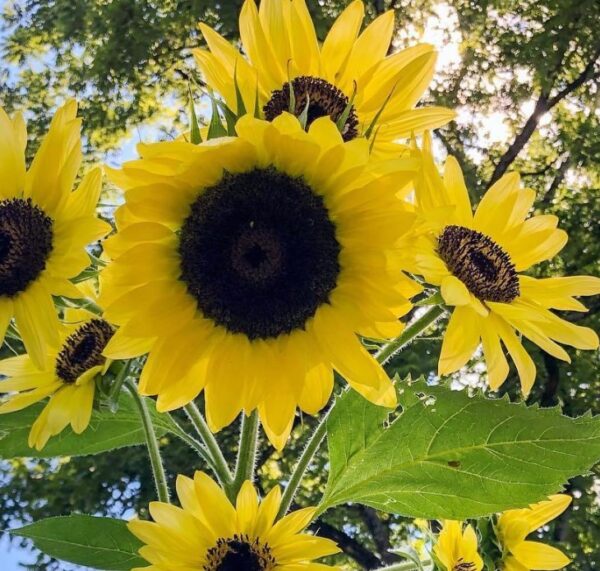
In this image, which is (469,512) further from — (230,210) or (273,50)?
(273,50)

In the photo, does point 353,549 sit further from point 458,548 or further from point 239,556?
point 239,556

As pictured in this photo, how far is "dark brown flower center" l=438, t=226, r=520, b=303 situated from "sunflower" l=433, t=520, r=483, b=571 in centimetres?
27

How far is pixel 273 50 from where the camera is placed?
765mm

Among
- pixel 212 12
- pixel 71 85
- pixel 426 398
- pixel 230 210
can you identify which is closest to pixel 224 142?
pixel 230 210

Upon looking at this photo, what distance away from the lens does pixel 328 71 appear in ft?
2.54

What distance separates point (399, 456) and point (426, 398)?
0.06m

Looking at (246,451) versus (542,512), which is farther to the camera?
(542,512)

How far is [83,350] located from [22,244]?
0.18 metres

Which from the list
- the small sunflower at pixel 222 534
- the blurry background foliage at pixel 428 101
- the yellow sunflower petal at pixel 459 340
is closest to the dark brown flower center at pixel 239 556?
the small sunflower at pixel 222 534

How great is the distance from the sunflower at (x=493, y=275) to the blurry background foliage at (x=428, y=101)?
3452mm

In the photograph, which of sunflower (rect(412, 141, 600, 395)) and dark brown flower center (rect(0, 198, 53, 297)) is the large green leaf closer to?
dark brown flower center (rect(0, 198, 53, 297))

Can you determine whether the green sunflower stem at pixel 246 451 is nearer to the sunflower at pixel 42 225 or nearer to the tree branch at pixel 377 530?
the sunflower at pixel 42 225

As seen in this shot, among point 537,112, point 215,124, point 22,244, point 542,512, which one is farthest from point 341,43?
point 537,112

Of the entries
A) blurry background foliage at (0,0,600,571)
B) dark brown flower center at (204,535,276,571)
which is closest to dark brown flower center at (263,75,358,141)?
dark brown flower center at (204,535,276,571)
